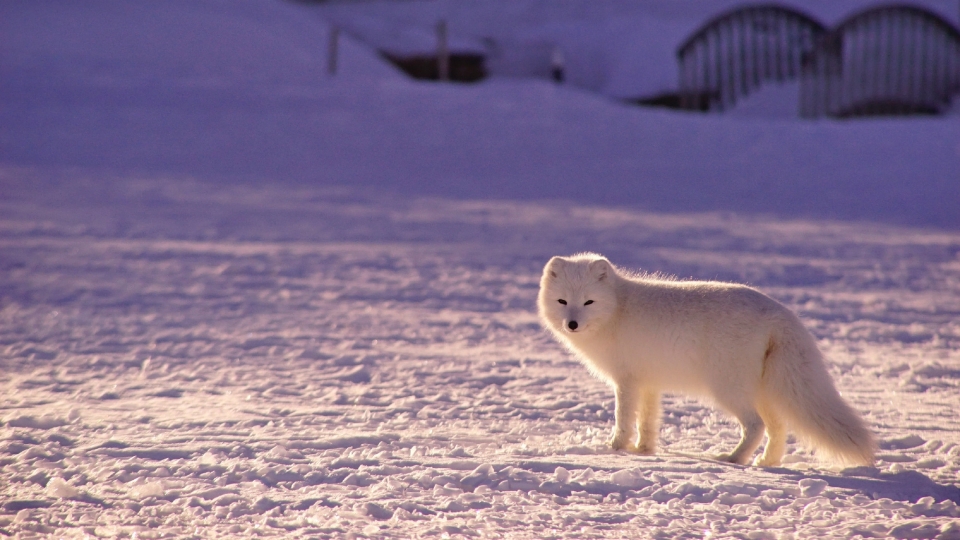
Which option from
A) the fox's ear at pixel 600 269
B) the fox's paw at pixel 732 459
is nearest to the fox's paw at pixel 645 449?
the fox's paw at pixel 732 459

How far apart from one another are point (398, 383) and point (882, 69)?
538 inches

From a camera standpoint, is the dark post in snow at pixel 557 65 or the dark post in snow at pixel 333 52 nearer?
the dark post in snow at pixel 333 52

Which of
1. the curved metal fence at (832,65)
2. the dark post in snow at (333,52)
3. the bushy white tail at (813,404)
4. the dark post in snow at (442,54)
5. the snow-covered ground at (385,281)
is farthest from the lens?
the dark post in snow at (442,54)

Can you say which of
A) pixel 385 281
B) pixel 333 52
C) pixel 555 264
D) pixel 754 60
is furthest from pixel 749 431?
pixel 754 60

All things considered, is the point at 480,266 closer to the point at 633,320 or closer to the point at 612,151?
the point at 633,320

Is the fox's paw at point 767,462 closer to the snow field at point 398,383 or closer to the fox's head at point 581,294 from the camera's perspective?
the snow field at point 398,383

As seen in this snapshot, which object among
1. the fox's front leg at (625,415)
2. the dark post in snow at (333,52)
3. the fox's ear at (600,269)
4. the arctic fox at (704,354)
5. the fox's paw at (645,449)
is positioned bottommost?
the fox's paw at (645,449)

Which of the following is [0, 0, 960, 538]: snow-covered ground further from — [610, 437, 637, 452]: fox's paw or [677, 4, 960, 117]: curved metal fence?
[677, 4, 960, 117]: curved metal fence

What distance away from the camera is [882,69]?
15359mm

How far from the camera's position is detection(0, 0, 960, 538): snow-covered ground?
291cm

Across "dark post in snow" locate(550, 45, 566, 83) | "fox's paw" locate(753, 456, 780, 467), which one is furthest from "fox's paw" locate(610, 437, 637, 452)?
"dark post in snow" locate(550, 45, 566, 83)

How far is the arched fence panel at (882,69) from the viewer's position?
46.4 feet

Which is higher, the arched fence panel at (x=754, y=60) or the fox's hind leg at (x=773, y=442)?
the arched fence panel at (x=754, y=60)

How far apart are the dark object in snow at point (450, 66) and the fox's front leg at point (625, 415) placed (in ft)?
46.5
